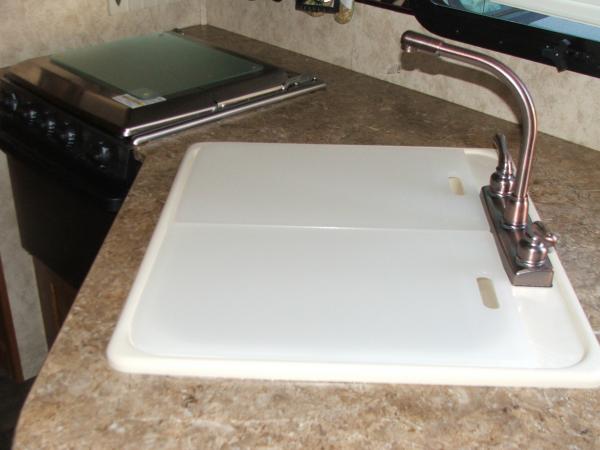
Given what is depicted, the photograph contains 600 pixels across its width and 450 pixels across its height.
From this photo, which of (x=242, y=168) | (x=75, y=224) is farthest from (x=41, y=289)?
(x=242, y=168)

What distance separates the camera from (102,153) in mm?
1521

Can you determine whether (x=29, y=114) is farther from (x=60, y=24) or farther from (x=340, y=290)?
(x=340, y=290)

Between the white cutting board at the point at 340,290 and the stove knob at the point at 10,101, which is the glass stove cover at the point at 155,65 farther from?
the white cutting board at the point at 340,290

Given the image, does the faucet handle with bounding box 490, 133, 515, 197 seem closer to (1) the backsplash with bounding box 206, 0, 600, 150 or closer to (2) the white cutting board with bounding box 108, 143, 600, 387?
(2) the white cutting board with bounding box 108, 143, 600, 387

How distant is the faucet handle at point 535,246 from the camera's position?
1017 mm

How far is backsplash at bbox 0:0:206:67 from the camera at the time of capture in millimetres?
1822

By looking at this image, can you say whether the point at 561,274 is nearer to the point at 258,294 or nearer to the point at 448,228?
the point at 448,228

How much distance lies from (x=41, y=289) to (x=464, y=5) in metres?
1.33

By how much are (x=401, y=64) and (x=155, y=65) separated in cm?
59

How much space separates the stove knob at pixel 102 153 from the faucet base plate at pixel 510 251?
764mm

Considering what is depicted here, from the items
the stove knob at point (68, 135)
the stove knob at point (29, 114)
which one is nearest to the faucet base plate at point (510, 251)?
the stove knob at point (68, 135)

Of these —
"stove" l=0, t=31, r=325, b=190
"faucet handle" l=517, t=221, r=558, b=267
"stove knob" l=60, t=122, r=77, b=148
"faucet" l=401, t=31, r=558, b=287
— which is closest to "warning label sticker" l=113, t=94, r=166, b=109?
"stove" l=0, t=31, r=325, b=190

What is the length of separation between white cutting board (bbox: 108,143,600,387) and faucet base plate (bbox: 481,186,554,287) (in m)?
0.01

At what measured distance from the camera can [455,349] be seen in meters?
0.90
